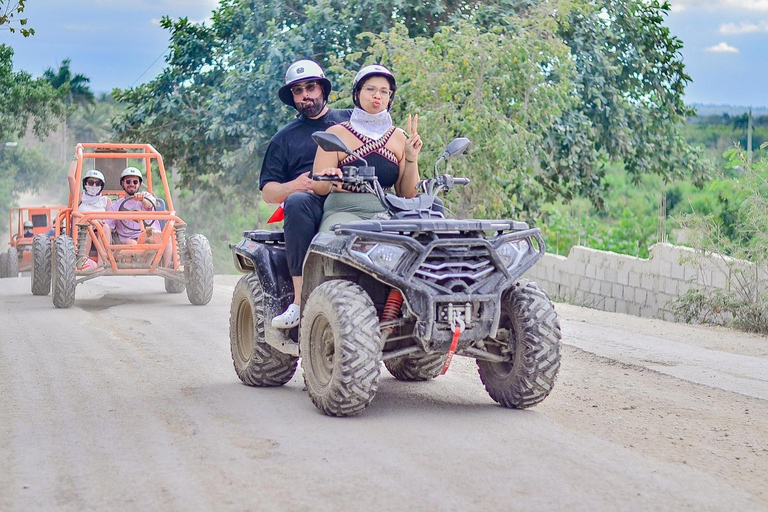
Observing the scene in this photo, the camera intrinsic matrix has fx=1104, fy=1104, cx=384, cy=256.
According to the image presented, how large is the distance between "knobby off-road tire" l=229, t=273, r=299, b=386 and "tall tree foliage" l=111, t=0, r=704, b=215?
9.97m

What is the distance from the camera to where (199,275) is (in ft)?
47.4

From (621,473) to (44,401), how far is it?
395 cm

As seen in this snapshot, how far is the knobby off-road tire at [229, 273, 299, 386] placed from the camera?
7660mm

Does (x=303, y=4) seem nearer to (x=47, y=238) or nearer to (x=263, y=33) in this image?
(x=263, y=33)

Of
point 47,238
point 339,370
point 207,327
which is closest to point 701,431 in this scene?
point 339,370

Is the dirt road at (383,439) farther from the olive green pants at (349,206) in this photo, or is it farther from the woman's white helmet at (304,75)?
the woman's white helmet at (304,75)

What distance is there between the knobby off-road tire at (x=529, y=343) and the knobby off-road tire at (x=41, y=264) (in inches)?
430

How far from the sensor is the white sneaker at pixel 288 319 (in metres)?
7.20

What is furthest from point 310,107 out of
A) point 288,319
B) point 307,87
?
point 288,319

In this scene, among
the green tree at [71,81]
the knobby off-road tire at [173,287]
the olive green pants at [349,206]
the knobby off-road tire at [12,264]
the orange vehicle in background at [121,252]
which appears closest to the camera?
the olive green pants at [349,206]

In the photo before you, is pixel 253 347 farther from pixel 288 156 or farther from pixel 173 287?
pixel 173 287

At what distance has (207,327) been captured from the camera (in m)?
11.9

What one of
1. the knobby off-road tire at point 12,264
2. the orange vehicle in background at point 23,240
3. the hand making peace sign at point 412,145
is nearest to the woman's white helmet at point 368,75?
the hand making peace sign at point 412,145

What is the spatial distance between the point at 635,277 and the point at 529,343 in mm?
10315
